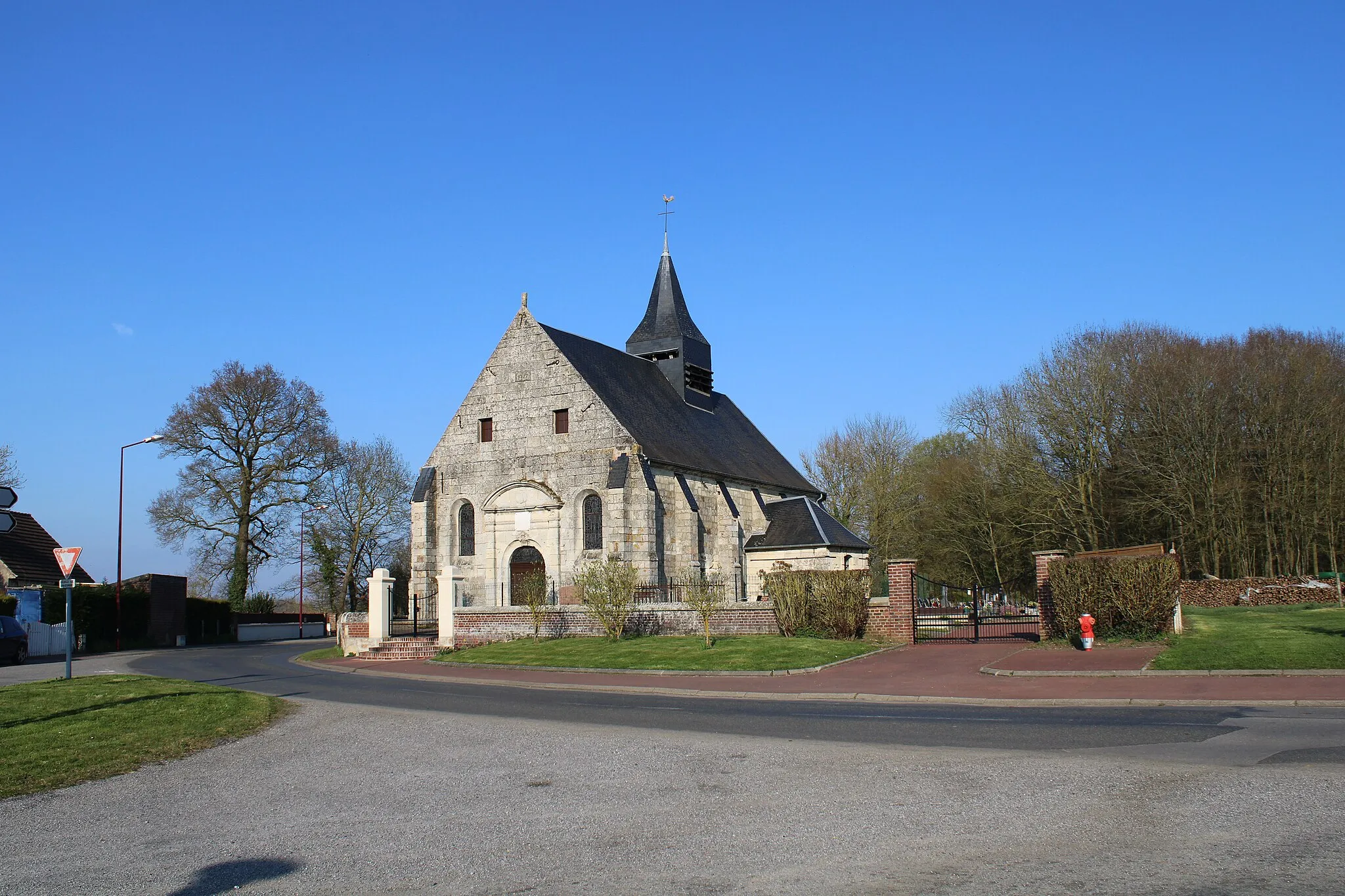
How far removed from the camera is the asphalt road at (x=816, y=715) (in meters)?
10.6

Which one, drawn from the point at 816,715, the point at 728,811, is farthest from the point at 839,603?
the point at 728,811

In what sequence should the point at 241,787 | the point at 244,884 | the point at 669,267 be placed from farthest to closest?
the point at 669,267 < the point at 241,787 < the point at 244,884

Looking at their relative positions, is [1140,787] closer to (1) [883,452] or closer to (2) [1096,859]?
(2) [1096,859]

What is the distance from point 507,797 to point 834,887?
3454mm

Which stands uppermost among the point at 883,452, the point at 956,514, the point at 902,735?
the point at 883,452

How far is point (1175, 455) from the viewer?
1560 inches

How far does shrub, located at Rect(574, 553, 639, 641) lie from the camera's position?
86.2ft

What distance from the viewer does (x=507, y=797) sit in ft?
27.0

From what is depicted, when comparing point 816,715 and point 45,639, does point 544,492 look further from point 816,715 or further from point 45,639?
point 816,715

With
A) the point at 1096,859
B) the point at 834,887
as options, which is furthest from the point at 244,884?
the point at 1096,859

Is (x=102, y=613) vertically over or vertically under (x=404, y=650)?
over

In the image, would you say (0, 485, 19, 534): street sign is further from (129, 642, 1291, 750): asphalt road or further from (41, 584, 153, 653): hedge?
(41, 584, 153, 653): hedge

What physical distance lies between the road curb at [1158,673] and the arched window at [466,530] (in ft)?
72.2

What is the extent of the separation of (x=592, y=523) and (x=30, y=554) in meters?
24.2
